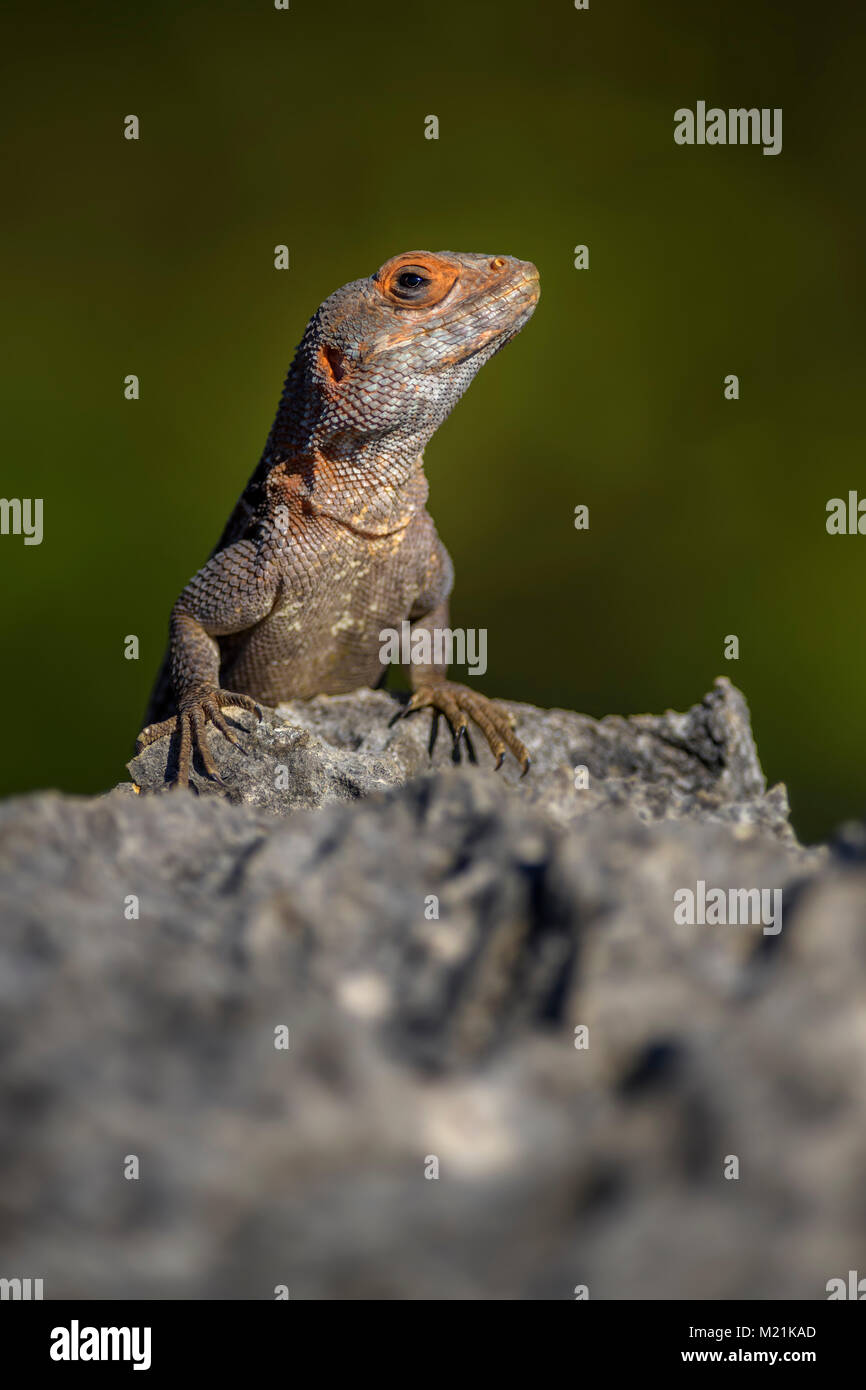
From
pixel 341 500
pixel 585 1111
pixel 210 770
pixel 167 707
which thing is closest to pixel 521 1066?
pixel 585 1111

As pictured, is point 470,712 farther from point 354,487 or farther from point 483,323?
point 483,323

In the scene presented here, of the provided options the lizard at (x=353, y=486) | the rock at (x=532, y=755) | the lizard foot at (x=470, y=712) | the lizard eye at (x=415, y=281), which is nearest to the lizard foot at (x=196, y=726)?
the rock at (x=532, y=755)

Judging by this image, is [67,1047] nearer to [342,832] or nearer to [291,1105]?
[291,1105]

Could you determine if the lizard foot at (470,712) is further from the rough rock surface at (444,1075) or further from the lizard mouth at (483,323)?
the rough rock surface at (444,1075)

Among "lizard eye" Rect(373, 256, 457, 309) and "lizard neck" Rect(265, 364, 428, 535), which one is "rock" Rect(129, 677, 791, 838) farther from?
"lizard eye" Rect(373, 256, 457, 309)

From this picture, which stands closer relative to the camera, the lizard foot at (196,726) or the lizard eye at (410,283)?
the lizard foot at (196,726)
